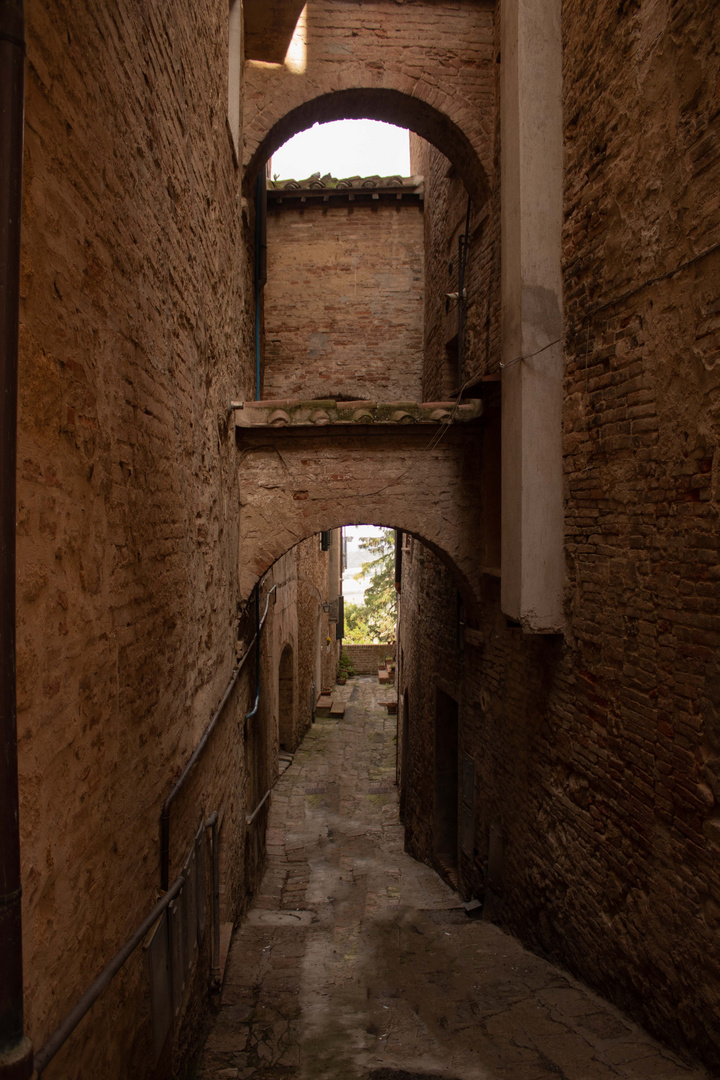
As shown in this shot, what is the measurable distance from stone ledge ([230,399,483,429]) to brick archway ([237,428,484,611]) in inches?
7.7

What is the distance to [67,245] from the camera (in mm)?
2059

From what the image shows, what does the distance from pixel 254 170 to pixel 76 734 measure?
6499 millimetres

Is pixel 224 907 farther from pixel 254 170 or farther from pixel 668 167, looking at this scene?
pixel 254 170

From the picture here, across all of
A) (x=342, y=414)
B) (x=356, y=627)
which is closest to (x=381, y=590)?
(x=356, y=627)

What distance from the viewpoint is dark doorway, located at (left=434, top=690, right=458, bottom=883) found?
324 inches

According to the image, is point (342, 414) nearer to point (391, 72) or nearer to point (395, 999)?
point (391, 72)

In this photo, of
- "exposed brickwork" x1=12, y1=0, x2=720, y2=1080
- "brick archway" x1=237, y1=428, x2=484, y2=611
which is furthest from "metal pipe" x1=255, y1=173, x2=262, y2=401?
"brick archway" x1=237, y1=428, x2=484, y2=611

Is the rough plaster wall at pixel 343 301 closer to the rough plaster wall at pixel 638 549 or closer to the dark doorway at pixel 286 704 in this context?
the dark doorway at pixel 286 704

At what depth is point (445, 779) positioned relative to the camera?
27.1 ft

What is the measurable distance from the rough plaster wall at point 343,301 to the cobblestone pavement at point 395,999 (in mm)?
7640

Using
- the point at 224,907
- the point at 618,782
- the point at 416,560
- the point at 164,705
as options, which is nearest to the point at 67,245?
the point at 164,705

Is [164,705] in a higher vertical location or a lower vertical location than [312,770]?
higher

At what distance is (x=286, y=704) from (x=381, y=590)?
14.3 metres

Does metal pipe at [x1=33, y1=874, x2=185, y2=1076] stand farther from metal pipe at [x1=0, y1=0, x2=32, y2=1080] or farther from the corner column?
the corner column
